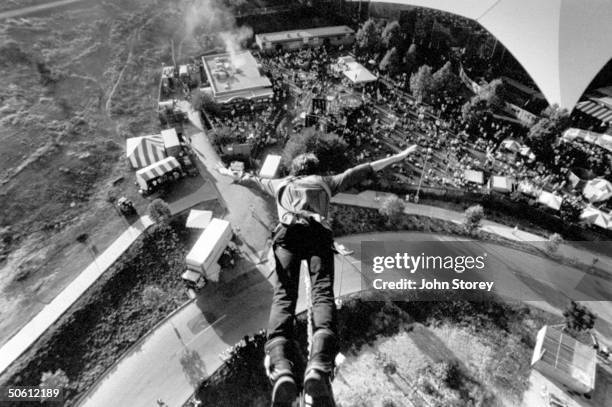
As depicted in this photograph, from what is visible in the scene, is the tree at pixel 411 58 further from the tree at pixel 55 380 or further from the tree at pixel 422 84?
the tree at pixel 55 380

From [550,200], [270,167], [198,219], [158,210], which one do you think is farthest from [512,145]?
[158,210]

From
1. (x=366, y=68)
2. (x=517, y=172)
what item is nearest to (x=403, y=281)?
(x=517, y=172)

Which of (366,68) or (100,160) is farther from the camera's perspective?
(366,68)

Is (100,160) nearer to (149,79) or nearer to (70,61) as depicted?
(149,79)

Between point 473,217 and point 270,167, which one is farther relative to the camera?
point 270,167

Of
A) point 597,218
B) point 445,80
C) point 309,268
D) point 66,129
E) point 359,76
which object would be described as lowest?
point 597,218

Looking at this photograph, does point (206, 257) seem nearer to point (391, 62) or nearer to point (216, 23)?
point (391, 62)
